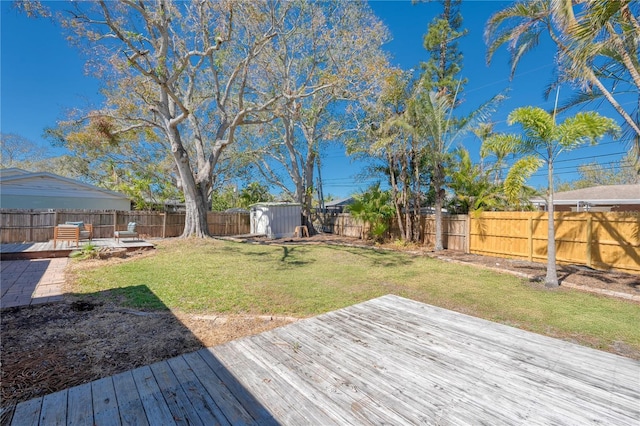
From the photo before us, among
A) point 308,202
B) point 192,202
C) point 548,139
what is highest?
point 548,139

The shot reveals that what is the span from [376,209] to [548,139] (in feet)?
24.9

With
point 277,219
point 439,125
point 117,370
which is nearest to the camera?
point 117,370

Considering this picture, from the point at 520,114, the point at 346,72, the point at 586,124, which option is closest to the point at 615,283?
the point at 586,124

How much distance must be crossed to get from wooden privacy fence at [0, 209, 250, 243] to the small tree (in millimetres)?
8093

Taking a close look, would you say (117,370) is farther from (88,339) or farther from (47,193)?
(47,193)

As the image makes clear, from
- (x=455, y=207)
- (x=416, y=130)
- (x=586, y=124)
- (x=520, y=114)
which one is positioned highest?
(x=416, y=130)

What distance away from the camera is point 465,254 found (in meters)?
10.4

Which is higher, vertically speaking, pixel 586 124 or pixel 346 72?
pixel 346 72

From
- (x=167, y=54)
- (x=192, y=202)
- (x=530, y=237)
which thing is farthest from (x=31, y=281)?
(x=530, y=237)

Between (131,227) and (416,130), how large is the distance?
11.3 m

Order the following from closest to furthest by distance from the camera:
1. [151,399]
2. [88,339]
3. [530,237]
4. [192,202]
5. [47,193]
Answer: [151,399]
[88,339]
[530,237]
[192,202]
[47,193]

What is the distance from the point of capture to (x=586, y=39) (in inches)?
203

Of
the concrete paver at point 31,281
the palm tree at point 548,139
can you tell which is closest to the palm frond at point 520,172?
the palm tree at point 548,139

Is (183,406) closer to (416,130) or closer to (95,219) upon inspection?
(416,130)
